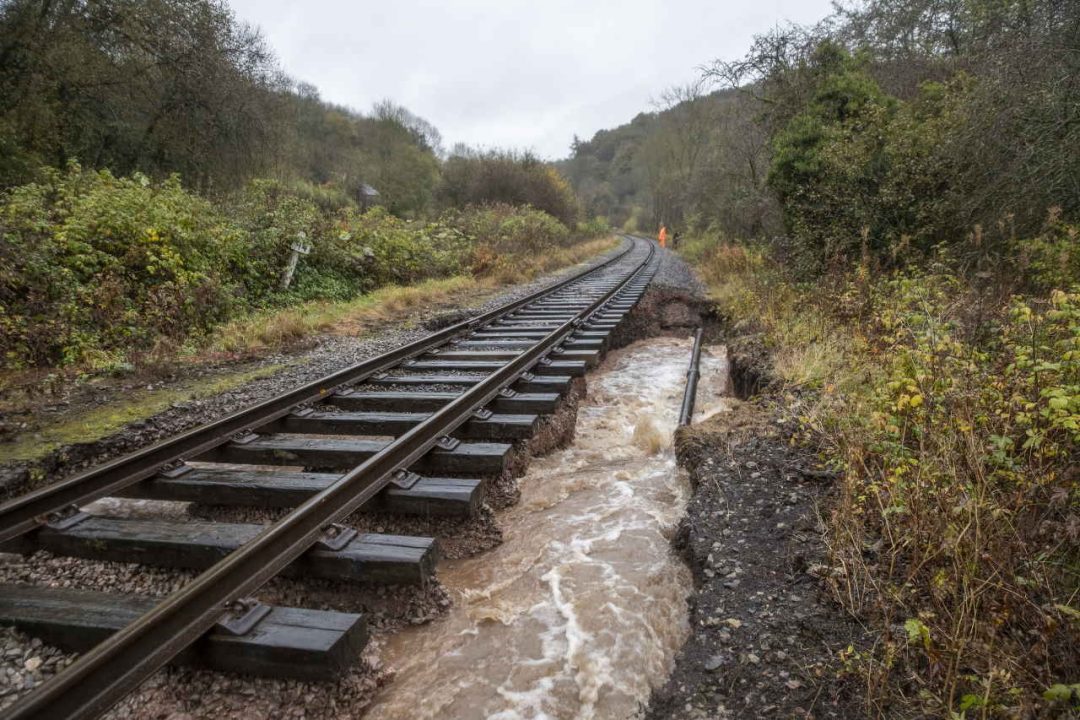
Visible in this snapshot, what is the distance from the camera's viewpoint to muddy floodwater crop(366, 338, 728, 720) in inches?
98.7

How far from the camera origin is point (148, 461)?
3430mm

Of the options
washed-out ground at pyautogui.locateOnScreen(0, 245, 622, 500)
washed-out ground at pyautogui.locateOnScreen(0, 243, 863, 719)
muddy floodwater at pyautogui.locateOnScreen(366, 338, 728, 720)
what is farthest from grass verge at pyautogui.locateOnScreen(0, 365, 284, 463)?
muddy floodwater at pyautogui.locateOnScreen(366, 338, 728, 720)

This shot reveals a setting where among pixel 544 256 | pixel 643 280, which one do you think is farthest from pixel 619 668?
pixel 544 256

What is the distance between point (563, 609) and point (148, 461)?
8.64ft

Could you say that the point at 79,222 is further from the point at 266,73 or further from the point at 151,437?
the point at 266,73

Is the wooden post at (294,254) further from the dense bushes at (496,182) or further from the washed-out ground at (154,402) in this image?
the dense bushes at (496,182)

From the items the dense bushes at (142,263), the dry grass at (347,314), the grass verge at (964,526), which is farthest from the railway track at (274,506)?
the dense bushes at (142,263)

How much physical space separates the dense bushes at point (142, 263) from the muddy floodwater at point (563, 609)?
4.95 metres

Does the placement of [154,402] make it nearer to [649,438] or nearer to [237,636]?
[237,636]

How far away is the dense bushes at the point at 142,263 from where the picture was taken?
6.08 m

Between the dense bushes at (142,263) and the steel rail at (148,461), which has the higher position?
the dense bushes at (142,263)

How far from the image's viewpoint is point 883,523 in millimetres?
2887

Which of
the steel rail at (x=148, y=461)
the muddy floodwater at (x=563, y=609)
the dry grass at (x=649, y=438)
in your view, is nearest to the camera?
the muddy floodwater at (x=563, y=609)

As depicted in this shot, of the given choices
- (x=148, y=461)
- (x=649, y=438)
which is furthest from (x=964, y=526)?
(x=148, y=461)
